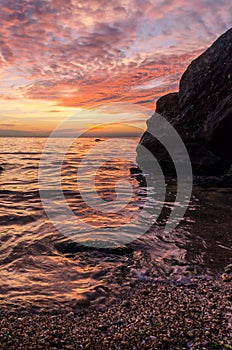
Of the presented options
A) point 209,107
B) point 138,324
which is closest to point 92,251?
point 138,324

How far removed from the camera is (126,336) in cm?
343

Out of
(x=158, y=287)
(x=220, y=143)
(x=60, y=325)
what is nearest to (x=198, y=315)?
(x=158, y=287)

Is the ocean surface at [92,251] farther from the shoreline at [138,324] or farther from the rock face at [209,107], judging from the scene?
the rock face at [209,107]

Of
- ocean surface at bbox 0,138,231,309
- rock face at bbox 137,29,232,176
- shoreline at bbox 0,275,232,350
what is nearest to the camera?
shoreline at bbox 0,275,232,350

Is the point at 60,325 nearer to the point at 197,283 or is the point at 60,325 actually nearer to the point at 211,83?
the point at 197,283

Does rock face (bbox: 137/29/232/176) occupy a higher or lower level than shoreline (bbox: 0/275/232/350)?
higher

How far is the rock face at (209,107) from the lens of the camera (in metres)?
11.4

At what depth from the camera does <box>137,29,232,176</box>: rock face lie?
37.2 ft

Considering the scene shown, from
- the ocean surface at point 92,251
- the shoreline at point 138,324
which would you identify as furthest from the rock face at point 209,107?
the shoreline at point 138,324

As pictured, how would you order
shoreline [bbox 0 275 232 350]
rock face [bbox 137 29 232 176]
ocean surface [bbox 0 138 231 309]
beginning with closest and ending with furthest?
1. shoreline [bbox 0 275 232 350]
2. ocean surface [bbox 0 138 231 309]
3. rock face [bbox 137 29 232 176]

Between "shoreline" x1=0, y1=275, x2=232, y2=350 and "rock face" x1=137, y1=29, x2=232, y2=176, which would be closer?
"shoreline" x1=0, y1=275, x2=232, y2=350

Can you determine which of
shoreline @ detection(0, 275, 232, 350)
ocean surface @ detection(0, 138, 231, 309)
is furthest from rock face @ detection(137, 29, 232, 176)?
shoreline @ detection(0, 275, 232, 350)

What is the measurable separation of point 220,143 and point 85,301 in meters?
9.74

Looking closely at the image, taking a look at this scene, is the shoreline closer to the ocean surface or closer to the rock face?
the ocean surface
